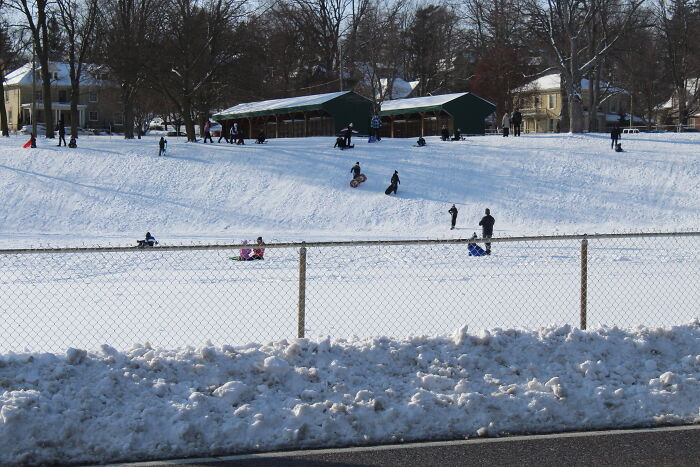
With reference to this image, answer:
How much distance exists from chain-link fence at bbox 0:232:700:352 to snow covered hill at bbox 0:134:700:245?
350 inches

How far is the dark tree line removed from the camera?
164 feet

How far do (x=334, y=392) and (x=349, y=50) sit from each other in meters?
65.7

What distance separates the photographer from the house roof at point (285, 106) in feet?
167

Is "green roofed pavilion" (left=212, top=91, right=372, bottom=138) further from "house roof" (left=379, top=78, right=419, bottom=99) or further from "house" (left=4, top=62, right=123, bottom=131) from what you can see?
"house" (left=4, top=62, right=123, bottom=131)

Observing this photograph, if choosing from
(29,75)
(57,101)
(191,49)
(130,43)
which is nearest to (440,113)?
(191,49)

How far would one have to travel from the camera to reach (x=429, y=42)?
82500 mm

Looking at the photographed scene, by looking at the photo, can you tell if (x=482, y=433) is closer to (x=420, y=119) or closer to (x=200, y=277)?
(x=200, y=277)

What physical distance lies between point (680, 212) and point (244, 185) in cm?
1961

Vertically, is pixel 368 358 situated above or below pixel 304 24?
below

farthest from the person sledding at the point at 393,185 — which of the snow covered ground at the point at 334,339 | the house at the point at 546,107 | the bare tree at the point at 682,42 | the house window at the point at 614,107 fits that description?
the house window at the point at 614,107

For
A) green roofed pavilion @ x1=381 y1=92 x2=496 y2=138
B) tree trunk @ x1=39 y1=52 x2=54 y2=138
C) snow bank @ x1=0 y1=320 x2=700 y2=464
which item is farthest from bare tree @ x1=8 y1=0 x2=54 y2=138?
snow bank @ x1=0 y1=320 x2=700 y2=464

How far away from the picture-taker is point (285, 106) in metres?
52.7

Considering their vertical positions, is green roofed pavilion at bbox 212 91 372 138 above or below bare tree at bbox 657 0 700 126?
below

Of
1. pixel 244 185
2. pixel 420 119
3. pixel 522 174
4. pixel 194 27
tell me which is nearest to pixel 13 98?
pixel 194 27
